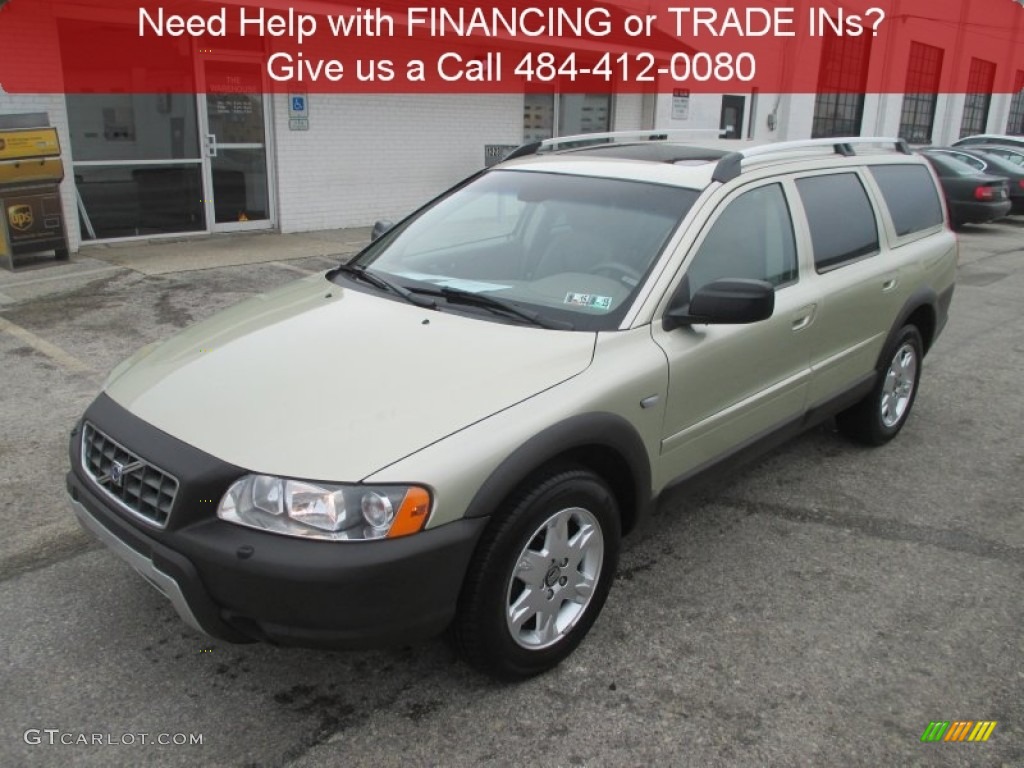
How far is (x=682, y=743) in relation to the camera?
269cm

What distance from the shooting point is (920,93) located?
1045 inches

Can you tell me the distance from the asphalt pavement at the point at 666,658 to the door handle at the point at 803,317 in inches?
36.6

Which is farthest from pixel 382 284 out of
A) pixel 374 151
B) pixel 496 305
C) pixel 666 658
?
pixel 374 151

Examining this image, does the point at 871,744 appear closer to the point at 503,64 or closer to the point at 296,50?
the point at 296,50

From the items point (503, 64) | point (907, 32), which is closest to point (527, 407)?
point (503, 64)

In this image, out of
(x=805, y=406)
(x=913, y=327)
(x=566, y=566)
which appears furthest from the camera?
(x=913, y=327)

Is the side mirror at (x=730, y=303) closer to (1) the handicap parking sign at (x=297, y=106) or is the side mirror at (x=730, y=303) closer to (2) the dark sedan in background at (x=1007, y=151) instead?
(1) the handicap parking sign at (x=297, y=106)

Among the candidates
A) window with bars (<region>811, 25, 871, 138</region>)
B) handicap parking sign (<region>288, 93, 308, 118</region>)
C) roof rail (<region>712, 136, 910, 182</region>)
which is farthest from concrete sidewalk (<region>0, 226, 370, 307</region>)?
window with bars (<region>811, 25, 871, 138</region>)

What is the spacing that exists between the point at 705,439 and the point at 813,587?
759 mm

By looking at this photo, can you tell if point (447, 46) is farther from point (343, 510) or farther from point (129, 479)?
point (343, 510)

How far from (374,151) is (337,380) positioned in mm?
10394

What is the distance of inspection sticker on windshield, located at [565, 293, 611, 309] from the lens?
327 centimetres

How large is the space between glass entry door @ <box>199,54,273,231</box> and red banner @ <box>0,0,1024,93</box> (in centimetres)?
4

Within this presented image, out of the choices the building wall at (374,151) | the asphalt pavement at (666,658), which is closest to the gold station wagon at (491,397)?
the asphalt pavement at (666,658)
